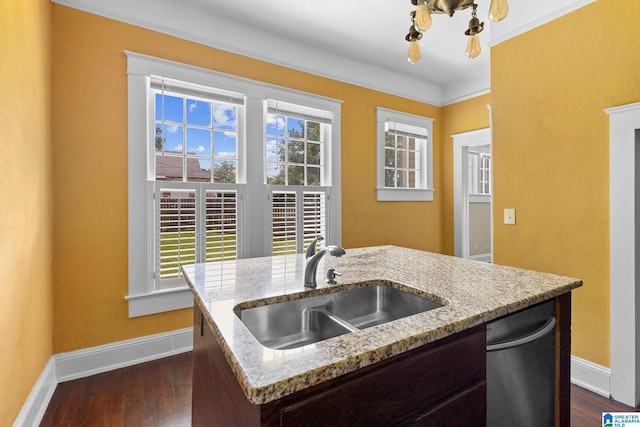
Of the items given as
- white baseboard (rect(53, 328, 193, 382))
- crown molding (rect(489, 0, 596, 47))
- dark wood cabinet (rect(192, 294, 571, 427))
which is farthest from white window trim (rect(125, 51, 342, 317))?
crown molding (rect(489, 0, 596, 47))

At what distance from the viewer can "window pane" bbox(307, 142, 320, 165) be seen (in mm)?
3480

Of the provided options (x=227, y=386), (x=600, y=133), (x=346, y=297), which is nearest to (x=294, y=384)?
(x=227, y=386)

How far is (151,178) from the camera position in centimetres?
263

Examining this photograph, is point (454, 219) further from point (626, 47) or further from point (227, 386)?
point (227, 386)

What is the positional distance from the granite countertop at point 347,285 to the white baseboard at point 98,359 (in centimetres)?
131

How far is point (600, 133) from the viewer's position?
2158 mm

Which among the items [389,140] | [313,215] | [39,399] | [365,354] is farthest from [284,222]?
[365,354]

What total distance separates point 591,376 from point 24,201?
3.68m

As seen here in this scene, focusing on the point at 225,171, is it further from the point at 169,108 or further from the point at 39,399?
the point at 39,399

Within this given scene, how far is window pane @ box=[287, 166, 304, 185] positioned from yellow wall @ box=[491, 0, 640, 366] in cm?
184

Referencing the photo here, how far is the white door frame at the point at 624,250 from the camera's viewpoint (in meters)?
2.00

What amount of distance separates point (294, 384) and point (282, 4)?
292cm

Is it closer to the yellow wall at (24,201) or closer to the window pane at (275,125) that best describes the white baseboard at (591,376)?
the window pane at (275,125)

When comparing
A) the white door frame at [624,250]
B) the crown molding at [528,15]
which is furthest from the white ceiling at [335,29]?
the white door frame at [624,250]
